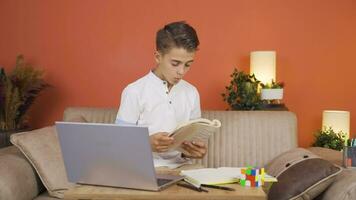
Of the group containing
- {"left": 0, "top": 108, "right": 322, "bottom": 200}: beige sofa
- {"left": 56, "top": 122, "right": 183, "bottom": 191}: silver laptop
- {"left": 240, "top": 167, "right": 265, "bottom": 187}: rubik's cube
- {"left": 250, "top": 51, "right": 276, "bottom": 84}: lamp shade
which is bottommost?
{"left": 0, "top": 108, "right": 322, "bottom": 200}: beige sofa

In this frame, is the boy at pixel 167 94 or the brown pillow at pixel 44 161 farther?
the brown pillow at pixel 44 161

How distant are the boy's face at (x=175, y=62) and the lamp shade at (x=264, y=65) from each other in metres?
1.53

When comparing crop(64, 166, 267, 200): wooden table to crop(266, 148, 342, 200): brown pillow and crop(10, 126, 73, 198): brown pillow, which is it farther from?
crop(10, 126, 73, 198): brown pillow

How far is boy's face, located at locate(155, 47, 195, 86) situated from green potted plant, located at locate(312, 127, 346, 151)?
5.77ft

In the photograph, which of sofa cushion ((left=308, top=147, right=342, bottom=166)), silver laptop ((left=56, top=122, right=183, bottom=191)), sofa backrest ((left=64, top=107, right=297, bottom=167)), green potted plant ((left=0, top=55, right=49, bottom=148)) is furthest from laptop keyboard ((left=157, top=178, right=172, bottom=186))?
green potted plant ((left=0, top=55, right=49, bottom=148))

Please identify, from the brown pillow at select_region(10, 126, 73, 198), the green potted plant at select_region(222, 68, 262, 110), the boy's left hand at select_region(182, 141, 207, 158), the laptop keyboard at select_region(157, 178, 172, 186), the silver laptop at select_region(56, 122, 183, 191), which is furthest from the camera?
the green potted plant at select_region(222, 68, 262, 110)

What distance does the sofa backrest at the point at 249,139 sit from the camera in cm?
279

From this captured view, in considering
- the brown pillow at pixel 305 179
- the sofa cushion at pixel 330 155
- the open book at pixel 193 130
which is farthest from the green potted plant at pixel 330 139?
the open book at pixel 193 130

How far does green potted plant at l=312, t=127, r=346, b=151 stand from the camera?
3.39 meters

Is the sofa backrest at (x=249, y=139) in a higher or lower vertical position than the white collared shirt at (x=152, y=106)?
lower

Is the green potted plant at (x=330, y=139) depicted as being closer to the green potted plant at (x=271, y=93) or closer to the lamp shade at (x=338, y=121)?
the lamp shade at (x=338, y=121)

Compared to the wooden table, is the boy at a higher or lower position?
higher

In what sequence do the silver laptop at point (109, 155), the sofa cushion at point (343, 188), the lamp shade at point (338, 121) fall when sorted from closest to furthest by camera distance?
1. the silver laptop at point (109, 155)
2. the sofa cushion at point (343, 188)
3. the lamp shade at point (338, 121)

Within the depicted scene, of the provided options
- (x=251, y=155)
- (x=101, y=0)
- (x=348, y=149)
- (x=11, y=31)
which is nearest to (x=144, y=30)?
(x=101, y=0)
